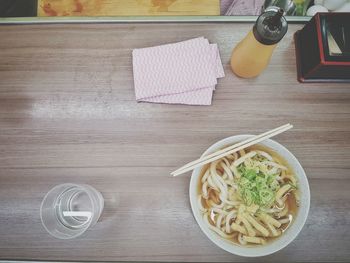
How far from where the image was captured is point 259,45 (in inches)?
45.1

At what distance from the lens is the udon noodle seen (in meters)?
1.15

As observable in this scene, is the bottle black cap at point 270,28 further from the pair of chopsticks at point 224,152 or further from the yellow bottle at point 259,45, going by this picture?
the pair of chopsticks at point 224,152

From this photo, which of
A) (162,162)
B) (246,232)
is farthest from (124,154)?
(246,232)

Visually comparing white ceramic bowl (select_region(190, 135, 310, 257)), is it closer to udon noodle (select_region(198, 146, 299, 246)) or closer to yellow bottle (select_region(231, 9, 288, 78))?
udon noodle (select_region(198, 146, 299, 246))

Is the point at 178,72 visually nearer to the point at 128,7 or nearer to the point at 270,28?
the point at 270,28

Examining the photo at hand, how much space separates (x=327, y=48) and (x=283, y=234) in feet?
2.24

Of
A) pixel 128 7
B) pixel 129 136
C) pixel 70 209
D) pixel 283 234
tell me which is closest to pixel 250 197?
pixel 283 234

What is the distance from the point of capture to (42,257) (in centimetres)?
121

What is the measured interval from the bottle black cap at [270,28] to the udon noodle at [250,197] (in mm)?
396

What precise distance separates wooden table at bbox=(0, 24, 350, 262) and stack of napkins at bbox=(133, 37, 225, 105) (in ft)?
0.14

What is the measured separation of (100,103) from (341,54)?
0.94 meters

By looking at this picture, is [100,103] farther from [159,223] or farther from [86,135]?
[159,223]

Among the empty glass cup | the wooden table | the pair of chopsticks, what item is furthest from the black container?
the empty glass cup

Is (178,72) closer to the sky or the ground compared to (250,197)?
closer to the sky
